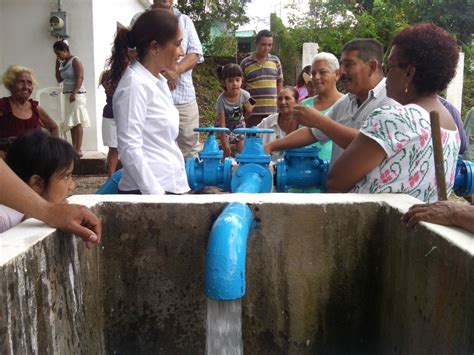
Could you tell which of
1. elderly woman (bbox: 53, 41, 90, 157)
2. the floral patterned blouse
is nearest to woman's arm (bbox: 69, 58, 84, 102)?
elderly woman (bbox: 53, 41, 90, 157)

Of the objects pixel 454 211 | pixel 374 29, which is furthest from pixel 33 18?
pixel 374 29

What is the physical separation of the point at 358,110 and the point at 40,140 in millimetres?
1675

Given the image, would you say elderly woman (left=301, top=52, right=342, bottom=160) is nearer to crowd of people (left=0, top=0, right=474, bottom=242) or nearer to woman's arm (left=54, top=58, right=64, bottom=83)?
crowd of people (left=0, top=0, right=474, bottom=242)

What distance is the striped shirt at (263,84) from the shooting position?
644cm

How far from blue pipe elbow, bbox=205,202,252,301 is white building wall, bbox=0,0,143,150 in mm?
5829

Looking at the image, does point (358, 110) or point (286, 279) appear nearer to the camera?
point (286, 279)

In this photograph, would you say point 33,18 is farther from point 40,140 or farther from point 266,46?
point 40,140

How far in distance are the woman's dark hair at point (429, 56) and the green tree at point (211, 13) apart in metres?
14.5

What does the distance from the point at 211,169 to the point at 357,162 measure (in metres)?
1.02

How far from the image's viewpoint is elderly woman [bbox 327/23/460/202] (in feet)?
7.09

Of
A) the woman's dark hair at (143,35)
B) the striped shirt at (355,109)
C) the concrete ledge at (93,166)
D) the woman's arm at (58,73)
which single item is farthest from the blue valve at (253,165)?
the woman's arm at (58,73)

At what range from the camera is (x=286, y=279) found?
217 cm

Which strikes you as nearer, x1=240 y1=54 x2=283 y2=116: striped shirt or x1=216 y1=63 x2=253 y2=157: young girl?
x1=216 y1=63 x2=253 y2=157: young girl

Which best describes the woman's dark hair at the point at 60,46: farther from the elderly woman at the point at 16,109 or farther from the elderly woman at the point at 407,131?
the elderly woman at the point at 407,131
